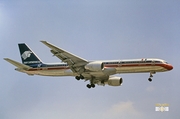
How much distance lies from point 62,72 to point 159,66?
28.8 ft

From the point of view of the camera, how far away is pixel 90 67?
95.2 feet

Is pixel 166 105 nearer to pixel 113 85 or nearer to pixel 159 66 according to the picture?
pixel 159 66

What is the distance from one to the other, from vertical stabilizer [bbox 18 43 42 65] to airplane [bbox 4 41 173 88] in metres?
0.01

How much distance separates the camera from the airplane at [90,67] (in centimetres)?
2912

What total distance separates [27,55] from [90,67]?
894 cm

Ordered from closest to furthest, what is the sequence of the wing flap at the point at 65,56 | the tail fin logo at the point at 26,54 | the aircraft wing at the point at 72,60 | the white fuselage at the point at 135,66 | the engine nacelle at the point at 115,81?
the wing flap at the point at 65,56
the aircraft wing at the point at 72,60
the white fuselage at the point at 135,66
the engine nacelle at the point at 115,81
the tail fin logo at the point at 26,54

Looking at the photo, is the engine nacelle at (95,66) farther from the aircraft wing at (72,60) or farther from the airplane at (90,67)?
the aircraft wing at (72,60)

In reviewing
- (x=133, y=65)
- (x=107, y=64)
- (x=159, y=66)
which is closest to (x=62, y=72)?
(x=107, y=64)

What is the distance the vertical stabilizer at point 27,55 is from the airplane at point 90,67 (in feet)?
0.04

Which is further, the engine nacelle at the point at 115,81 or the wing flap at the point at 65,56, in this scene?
the engine nacelle at the point at 115,81

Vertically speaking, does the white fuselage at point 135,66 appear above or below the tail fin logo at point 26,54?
below

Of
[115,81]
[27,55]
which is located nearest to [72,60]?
[115,81]

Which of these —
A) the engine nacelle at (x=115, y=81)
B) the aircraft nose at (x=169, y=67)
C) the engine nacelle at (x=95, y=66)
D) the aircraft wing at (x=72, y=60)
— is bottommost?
the engine nacelle at (x=115, y=81)

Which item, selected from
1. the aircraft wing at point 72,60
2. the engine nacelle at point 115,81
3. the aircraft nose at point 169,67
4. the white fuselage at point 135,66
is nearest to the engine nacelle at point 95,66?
the white fuselage at point 135,66
